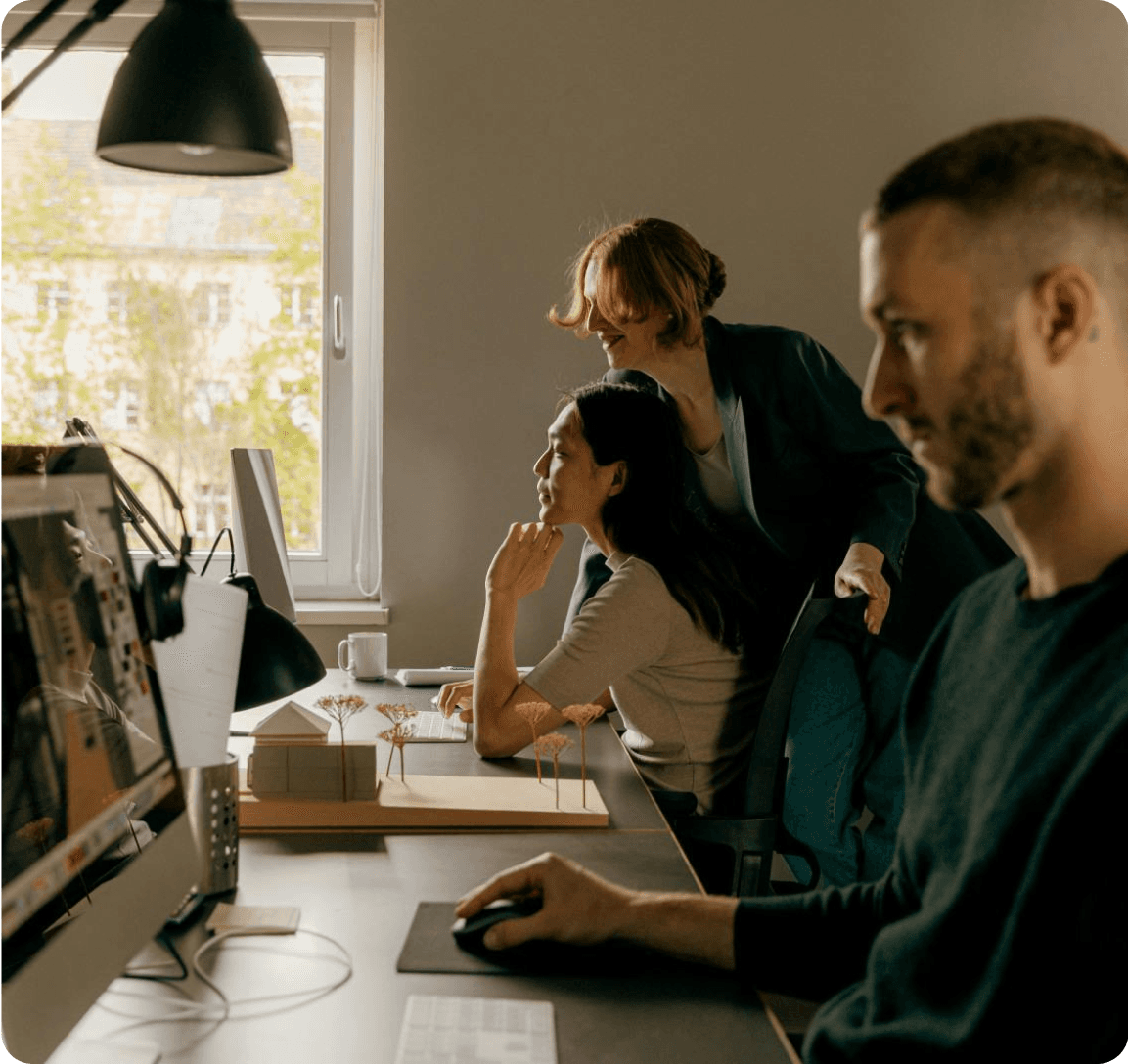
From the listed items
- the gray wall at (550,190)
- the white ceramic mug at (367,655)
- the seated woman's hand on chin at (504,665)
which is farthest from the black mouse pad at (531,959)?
the gray wall at (550,190)

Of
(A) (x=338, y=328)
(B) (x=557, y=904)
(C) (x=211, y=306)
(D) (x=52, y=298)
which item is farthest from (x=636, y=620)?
(D) (x=52, y=298)

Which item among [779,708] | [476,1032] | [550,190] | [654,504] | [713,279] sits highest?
[550,190]

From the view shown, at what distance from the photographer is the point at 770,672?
185cm

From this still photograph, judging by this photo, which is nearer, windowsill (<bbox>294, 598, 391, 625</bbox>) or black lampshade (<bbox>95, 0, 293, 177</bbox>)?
black lampshade (<bbox>95, 0, 293, 177</bbox>)

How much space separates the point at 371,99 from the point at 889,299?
2.37 metres

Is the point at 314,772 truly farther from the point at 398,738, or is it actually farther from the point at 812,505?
the point at 812,505

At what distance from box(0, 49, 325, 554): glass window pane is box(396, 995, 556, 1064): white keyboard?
2221 mm

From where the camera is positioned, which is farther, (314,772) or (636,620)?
(636,620)

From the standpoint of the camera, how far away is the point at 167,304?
3.01m

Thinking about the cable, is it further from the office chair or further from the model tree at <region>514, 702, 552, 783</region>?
the office chair

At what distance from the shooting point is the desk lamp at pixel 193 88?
1.61 m

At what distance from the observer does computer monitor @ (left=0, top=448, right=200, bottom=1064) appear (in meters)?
0.71

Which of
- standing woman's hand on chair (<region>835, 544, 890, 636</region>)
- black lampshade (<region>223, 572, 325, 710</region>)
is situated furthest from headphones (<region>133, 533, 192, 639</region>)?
standing woman's hand on chair (<region>835, 544, 890, 636</region>)

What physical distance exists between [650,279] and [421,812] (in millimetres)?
1102
